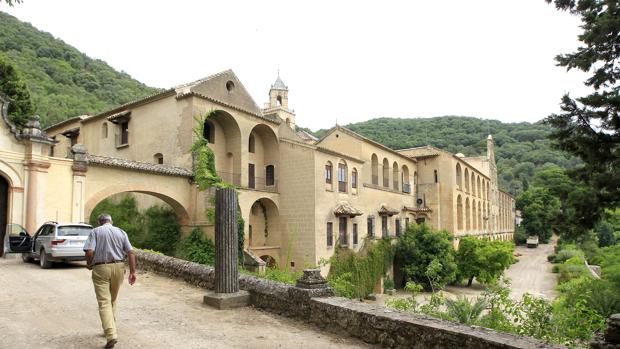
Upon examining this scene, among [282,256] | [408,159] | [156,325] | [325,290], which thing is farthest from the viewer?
[408,159]

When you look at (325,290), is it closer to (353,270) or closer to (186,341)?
(186,341)

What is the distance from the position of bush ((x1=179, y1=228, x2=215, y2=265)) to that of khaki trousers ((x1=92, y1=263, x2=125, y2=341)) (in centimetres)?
1731

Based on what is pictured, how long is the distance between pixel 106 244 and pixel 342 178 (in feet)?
79.6

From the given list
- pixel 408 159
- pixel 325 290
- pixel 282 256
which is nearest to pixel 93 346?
pixel 325 290

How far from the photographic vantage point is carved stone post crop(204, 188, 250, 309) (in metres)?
8.22

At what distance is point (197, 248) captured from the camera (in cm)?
2314

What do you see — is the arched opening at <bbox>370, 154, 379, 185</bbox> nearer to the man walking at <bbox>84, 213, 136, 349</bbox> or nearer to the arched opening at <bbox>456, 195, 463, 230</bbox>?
the arched opening at <bbox>456, 195, 463, 230</bbox>

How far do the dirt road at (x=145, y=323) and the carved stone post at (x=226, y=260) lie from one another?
0.25m

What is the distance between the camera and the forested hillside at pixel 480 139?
92887 mm

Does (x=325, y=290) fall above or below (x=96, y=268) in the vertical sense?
below

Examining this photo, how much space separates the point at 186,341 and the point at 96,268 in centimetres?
157

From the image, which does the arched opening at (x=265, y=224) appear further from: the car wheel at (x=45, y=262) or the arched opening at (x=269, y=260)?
the car wheel at (x=45, y=262)

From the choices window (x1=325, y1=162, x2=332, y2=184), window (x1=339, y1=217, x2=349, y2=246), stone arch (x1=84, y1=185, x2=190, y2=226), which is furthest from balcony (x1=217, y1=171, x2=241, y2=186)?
window (x1=339, y1=217, x2=349, y2=246)

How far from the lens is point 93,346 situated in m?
5.70
